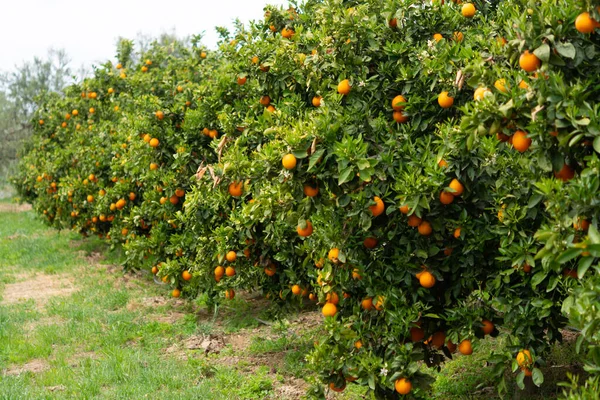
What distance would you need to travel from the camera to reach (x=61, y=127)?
446 inches

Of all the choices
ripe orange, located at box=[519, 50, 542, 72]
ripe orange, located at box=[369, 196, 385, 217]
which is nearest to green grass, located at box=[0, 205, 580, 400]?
ripe orange, located at box=[369, 196, 385, 217]

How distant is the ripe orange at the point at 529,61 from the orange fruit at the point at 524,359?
1440 millimetres

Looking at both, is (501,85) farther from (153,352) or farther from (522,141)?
(153,352)

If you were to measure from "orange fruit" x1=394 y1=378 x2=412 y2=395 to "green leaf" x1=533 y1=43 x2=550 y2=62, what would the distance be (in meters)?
1.65

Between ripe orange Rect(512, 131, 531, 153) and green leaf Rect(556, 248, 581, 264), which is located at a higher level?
ripe orange Rect(512, 131, 531, 153)

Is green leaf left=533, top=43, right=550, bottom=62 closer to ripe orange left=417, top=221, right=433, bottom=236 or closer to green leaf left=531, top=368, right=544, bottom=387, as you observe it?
ripe orange left=417, top=221, right=433, bottom=236

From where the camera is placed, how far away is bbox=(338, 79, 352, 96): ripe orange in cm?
361

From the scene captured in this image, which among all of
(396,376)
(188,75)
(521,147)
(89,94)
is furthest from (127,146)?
(521,147)

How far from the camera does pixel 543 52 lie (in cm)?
237

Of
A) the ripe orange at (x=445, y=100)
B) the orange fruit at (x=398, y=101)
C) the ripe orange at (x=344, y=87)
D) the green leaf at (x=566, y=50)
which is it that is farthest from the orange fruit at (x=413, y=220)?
the green leaf at (x=566, y=50)

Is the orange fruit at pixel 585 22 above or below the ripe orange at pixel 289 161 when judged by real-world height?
above

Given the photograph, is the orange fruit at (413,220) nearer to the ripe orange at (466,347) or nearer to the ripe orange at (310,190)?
the ripe orange at (310,190)

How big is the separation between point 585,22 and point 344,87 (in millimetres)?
1542

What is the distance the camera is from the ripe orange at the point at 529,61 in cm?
242
